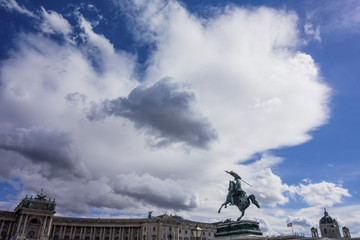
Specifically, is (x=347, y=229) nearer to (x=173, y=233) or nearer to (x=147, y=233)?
(x=173, y=233)

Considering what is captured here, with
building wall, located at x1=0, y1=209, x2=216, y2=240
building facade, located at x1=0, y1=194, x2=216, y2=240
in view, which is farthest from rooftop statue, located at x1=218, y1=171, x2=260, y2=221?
building wall, located at x1=0, y1=209, x2=216, y2=240

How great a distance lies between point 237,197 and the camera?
43.9 m

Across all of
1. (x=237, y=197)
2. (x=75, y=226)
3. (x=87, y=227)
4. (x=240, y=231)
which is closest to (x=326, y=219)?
(x=87, y=227)

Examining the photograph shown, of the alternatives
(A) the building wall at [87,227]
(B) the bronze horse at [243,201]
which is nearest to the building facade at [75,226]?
(A) the building wall at [87,227]

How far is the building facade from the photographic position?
10625cm

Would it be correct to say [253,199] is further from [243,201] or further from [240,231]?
[240,231]

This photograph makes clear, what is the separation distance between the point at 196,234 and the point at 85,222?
10425cm

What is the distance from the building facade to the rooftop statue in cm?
8016

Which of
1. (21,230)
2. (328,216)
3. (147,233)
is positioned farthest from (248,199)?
(328,216)

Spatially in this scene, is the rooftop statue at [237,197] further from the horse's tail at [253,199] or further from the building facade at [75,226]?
the building facade at [75,226]

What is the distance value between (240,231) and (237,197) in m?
5.61

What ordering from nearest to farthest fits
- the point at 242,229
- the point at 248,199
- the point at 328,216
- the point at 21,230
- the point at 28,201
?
the point at 242,229 < the point at 248,199 < the point at 21,230 < the point at 28,201 < the point at 328,216

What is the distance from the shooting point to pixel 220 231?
4428 centimetres

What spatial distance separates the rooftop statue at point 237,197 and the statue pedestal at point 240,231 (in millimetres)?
1631
